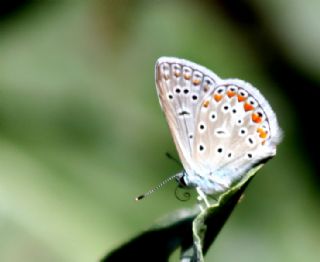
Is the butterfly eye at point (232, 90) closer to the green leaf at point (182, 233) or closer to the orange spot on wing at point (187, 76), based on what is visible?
the orange spot on wing at point (187, 76)

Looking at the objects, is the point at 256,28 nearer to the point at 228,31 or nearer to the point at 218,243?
the point at 228,31

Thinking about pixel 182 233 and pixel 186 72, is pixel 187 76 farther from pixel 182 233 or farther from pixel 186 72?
pixel 182 233

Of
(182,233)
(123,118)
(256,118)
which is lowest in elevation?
(123,118)

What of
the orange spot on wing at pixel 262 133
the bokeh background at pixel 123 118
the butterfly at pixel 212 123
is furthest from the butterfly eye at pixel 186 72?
the bokeh background at pixel 123 118

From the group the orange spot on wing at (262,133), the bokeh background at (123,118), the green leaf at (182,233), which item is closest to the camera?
the green leaf at (182,233)

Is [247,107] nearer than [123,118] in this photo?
Yes

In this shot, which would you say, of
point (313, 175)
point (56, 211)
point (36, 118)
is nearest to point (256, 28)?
point (313, 175)

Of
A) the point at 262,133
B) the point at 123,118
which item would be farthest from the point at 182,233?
the point at 123,118

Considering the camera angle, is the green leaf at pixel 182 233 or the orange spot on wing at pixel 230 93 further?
the orange spot on wing at pixel 230 93
